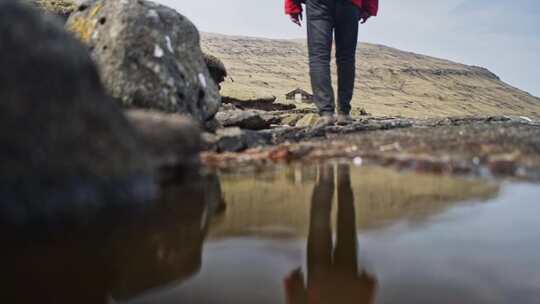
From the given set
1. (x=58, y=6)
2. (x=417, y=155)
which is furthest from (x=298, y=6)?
(x=58, y=6)

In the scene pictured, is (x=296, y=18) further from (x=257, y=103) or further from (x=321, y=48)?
(x=257, y=103)

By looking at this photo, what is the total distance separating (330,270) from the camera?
1.45 m

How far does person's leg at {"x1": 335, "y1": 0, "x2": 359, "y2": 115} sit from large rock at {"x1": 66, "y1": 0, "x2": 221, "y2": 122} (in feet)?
10.4

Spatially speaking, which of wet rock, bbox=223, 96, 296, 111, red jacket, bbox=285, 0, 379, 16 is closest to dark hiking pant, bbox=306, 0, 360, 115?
red jacket, bbox=285, 0, 379, 16

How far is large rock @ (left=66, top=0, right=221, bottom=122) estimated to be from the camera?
3527mm

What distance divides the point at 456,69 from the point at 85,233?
12995cm

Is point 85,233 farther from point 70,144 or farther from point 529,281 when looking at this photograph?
point 529,281

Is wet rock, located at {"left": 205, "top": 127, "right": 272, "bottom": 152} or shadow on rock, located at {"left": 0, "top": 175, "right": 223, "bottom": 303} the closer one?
shadow on rock, located at {"left": 0, "top": 175, "right": 223, "bottom": 303}

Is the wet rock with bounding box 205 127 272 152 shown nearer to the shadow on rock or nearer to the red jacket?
the shadow on rock

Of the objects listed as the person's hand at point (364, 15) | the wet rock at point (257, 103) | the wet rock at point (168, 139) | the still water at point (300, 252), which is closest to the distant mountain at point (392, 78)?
the wet rock at point (257, 103)

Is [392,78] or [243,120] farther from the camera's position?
[392,78]

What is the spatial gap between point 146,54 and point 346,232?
8.38 feet

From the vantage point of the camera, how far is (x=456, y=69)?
390 ft

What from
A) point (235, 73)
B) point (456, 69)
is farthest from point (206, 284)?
point (456, 69)
